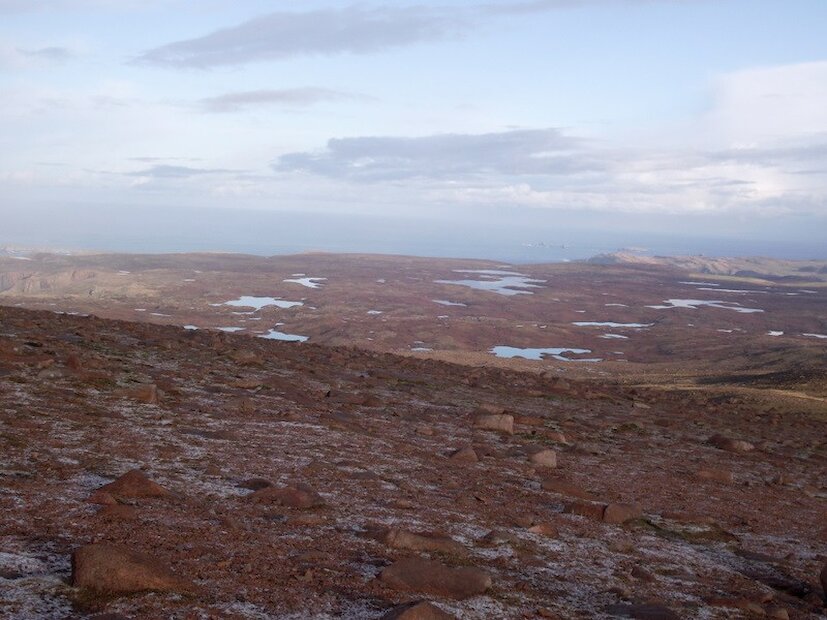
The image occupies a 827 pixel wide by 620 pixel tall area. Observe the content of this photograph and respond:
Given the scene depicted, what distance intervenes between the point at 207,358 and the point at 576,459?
863 cm

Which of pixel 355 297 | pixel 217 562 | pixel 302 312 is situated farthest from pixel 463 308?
pixel 217 562

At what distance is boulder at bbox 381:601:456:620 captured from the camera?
4.69 m

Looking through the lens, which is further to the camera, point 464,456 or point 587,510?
point 464,456

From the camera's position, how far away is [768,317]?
267 ft

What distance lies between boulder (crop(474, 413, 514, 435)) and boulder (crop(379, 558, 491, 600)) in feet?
24.2

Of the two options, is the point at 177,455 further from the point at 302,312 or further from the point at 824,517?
the point at 302,312

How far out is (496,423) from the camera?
1329cm

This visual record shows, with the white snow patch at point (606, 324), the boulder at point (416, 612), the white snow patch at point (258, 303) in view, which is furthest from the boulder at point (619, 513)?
the white snow patch at point (258, 303)

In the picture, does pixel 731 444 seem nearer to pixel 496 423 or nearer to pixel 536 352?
pixel 496 423

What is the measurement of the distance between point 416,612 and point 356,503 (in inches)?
115

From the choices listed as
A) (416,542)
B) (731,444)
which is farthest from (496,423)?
(416,542)

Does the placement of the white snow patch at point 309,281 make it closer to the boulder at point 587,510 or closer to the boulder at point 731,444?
the boulder at point 731,444

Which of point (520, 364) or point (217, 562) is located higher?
point (217, 562)

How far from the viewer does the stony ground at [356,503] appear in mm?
5219
